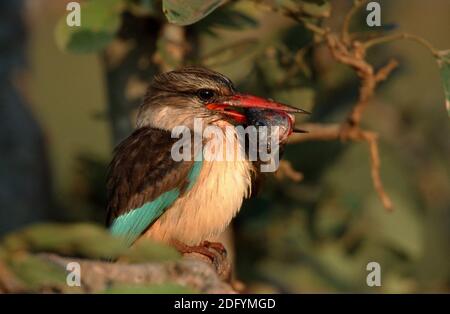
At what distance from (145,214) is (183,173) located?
18 centimetres

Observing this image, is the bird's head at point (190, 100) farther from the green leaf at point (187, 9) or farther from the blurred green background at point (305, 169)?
the green leaf at point (187, 9)

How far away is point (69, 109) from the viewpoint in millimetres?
8156

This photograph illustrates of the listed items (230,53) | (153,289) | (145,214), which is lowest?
(153,289)

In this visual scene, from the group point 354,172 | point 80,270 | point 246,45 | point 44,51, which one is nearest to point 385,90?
point 354,172

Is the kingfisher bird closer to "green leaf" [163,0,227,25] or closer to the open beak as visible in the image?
the open beak

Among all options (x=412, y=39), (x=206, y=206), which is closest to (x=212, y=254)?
(x=206, y=206)

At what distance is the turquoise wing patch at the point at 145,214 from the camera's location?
3229 mm

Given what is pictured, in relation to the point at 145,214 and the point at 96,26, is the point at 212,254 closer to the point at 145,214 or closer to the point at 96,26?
the point at 145,214

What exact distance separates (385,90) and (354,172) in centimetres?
53

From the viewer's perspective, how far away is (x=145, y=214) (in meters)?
3.27

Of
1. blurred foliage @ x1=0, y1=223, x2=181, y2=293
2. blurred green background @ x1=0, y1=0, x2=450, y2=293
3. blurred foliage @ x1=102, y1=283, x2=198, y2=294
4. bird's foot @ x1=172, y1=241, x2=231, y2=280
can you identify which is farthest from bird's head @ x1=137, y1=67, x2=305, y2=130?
blurred foliage @ x1=0, y1=223, x2=181, y2=293

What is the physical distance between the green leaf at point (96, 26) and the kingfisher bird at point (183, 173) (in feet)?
0.83

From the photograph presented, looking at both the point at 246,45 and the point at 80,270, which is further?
the point at 246,45
